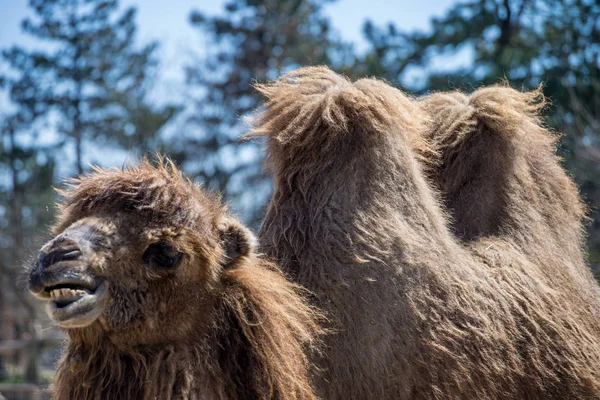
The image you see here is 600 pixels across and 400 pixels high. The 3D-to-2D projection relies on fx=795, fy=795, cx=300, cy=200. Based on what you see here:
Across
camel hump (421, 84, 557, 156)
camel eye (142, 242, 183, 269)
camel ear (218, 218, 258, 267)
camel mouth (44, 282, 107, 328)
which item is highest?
camel hump (421, 84, 557, 156)

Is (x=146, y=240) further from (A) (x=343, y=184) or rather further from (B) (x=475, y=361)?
(B) (x=475, y=361)

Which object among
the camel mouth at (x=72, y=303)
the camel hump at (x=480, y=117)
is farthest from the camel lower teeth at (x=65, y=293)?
the camel hump at (x=480, y=117)

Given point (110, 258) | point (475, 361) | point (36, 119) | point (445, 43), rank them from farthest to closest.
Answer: point (36, 119) → point (445, 43) → point (475, 361) → point (110, 258)

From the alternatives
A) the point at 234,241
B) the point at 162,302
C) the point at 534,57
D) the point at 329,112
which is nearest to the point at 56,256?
the point at 162,302

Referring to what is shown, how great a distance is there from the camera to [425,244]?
395 centimetres

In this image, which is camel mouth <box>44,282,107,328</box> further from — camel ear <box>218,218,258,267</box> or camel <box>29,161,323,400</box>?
camel ear <box>218,218,258,267</box>

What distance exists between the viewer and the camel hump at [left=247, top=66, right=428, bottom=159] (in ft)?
13.6

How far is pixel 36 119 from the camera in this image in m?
21.7

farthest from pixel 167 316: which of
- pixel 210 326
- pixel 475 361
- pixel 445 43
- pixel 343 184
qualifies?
pixel 445 43

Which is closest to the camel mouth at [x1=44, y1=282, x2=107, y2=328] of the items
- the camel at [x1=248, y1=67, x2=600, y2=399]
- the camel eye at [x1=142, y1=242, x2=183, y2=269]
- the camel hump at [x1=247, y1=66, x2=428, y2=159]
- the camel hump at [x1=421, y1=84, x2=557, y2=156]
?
the camel eye at [x1=142, y1=242, x2=183, y2=269]

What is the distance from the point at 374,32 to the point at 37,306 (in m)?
13.9

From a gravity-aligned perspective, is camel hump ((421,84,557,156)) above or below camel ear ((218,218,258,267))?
above

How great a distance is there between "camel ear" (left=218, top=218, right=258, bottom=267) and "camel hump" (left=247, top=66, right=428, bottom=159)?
30.5 inches

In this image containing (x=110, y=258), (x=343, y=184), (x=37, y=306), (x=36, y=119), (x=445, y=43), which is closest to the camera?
(x=110, y=258)
